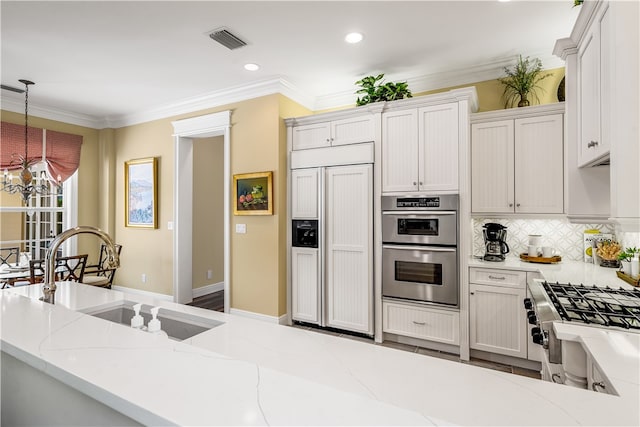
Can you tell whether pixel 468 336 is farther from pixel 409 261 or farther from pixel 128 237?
pixel 128 237

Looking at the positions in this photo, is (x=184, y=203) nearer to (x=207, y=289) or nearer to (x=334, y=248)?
(x=207, y=289)

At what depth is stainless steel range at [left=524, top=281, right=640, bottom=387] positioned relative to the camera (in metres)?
1.31

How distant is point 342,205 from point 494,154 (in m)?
1.51

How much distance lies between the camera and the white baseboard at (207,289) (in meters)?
5.09

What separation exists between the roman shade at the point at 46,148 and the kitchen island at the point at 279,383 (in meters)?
4.41

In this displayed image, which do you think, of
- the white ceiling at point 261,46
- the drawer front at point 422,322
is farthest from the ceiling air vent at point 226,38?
the drawer front at point 422,322

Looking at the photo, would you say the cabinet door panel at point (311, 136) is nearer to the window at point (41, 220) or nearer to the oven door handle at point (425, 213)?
the oven door handle at point (425, 213)

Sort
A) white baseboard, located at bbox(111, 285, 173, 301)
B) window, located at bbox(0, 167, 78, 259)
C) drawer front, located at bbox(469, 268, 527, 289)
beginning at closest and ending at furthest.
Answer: drawer front, located at bbox(469, 268, 527, 289)
window, located at bbox(0, 167, 78, 259)
white baseboard, located at bbox(111, 285, 173, 301)

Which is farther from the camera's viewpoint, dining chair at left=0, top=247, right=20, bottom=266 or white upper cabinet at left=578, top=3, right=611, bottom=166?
dining chair at left=0, top=247, right=20, bottom=266

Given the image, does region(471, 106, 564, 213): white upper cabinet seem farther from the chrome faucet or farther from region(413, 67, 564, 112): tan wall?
the chrome faucet

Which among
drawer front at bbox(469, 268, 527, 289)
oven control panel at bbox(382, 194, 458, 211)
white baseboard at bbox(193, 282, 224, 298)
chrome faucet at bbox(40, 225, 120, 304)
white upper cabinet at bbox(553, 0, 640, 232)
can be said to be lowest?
white baseboard at bbox(193, 282, 224, 298)

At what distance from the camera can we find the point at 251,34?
2779mm

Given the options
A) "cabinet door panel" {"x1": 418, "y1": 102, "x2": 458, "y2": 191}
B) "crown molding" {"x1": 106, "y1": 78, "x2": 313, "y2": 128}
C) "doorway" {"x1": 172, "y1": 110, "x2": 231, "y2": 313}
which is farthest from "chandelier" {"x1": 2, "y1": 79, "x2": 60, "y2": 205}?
"cabinet door panel" {"x1": 418, "y1": 102, "x2": 458, "y2": 191}

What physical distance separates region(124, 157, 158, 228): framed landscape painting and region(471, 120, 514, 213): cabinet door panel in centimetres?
416
